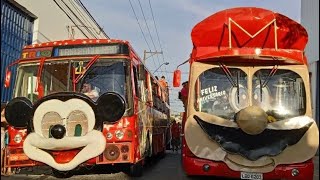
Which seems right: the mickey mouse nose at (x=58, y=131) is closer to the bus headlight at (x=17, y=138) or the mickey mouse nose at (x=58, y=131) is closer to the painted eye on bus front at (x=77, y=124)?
the painted eye on bus front at (x=77, y=124)

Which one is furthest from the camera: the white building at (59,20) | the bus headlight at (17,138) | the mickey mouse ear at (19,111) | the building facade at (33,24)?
the white building at (59,20)

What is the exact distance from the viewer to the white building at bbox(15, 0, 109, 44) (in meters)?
17.2

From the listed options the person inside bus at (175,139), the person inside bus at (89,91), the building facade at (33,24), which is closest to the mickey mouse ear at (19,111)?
the person inside bus at (89,91)

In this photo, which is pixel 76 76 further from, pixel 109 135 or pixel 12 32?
pixel 12 32

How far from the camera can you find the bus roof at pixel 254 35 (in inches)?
345

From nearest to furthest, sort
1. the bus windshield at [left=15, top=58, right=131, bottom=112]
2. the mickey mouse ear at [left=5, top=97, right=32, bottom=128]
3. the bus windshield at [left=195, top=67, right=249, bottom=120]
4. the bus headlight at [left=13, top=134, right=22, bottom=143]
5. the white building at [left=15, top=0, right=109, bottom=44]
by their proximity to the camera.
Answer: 1. the bus windshield at [left=195, top=67, right=249, bottom=120]
2. the mickey mouse ear at [left=5, top=97, right=32, bottom=128]
3. the bus headlight at [left=13, top=134, right=22, bottom=143]
4. the bus windshield at [left=15, top=58, right=131, bottom=112]
5. the white building at [left=15, top=0, right=109, bottom=44]

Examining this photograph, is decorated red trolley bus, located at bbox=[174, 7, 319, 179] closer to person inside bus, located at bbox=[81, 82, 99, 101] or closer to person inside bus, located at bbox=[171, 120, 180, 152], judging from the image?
person inside bus, located at bbox=[81, 82, 99, 101]

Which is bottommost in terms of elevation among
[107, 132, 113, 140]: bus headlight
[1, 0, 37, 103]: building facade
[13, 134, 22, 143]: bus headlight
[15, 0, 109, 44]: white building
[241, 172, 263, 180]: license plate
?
[241, 172, 263, 180]: license plate

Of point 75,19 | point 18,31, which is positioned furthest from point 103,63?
point 75,19

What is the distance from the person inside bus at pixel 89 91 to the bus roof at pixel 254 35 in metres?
2.09

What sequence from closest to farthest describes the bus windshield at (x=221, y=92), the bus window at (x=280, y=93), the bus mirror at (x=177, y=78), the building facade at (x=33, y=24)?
the bus window at (x=280, y=93) → the bus windshield at (x=221, y=92) → the bus mirror at (x=177, y=78) → the building facade at (x=33, y=24)

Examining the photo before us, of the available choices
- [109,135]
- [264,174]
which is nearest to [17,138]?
[109,135]

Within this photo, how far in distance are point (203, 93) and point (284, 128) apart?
1.62 meters

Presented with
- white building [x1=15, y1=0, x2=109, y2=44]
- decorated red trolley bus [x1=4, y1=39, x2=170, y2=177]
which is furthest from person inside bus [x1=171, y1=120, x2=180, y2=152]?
decorated red trolley bus [x1=4, y1=39, x2=170, y2=177]
